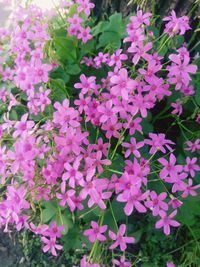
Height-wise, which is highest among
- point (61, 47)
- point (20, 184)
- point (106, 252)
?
point (61, 47)

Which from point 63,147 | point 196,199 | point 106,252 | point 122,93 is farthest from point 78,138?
point 106,252

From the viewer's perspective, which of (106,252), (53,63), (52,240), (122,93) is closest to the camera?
(122,93)

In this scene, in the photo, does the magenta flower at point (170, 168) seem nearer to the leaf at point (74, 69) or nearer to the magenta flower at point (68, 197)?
the magenta flower at point (68, 197)

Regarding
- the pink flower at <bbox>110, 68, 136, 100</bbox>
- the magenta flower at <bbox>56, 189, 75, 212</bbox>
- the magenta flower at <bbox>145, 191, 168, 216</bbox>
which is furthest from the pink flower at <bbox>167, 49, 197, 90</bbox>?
the magenta flower at <bbox>56, 189, 75, 212</bbox>

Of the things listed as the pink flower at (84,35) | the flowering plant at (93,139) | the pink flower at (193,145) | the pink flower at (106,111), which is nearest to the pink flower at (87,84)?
the flowering plant at (93,139)

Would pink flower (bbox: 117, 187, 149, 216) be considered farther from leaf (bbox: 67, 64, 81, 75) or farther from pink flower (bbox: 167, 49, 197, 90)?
leaf (bbox: 67, 64, 81, 75)

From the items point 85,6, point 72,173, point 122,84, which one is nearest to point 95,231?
point 72,173

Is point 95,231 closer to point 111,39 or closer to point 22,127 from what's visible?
point 22,127

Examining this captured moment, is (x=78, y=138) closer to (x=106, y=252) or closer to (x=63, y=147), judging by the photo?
(x=63, y=147)
